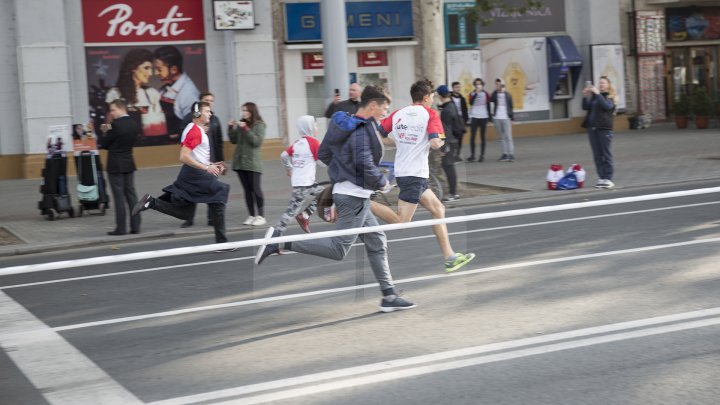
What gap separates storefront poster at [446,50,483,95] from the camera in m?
27.1

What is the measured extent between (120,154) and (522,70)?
17452 millimetres

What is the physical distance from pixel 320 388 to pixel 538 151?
18.8m

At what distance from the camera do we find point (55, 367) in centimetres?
630

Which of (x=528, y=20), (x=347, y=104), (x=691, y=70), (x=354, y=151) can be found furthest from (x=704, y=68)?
(x=354, y=151)

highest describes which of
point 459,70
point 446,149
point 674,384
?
point 459,70

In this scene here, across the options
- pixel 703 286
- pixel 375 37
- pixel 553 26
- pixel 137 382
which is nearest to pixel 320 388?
pixel 137 382

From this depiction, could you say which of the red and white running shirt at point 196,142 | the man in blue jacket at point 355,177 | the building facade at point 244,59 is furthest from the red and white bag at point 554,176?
the man in blue jacket at point 355,177

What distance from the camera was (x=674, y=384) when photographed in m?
5.46

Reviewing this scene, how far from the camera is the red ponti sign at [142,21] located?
22.9 meters

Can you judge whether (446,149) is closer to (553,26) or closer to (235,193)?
(235,193)

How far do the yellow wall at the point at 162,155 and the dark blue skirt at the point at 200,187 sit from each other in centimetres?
827

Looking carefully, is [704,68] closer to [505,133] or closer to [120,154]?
[505,133]

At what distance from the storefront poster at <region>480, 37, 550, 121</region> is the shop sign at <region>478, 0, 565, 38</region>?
278mm

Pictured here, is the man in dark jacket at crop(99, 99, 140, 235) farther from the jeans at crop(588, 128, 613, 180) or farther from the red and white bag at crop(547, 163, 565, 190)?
the jeans at crop(588, 128, 613, 180)
